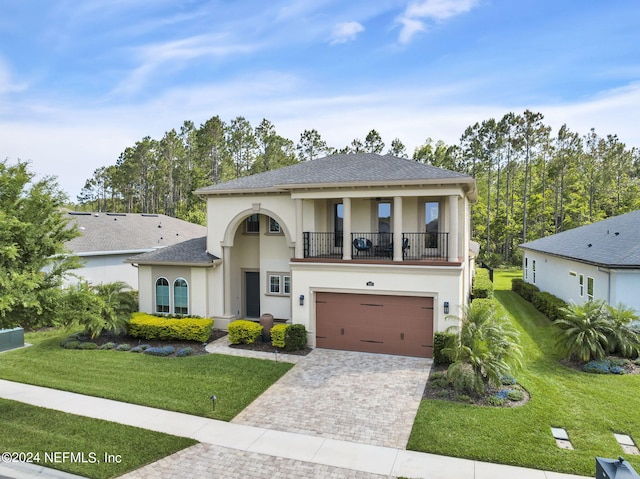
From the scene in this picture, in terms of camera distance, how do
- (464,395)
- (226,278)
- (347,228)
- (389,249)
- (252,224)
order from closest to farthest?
(464,395)
(347,228)
(389,249)
(226,278)
(252,224)

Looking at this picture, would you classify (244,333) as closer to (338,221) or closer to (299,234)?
(299,234)

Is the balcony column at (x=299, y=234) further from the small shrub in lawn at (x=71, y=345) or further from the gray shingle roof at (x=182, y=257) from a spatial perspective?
the small shrub in lawn at (x=71, y=345)

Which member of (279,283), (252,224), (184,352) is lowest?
(184,352)

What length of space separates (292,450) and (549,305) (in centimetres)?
1564

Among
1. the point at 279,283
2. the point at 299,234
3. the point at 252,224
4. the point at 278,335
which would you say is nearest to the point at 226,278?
the point at 279,283

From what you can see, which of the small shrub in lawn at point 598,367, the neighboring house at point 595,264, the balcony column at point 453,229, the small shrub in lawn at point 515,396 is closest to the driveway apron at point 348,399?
the small shrub in lawn at point 515,396

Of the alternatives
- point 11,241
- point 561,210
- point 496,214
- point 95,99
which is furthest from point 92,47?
point 561,210

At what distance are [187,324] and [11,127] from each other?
10313 millimetres

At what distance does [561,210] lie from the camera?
Answer: 47812 mm

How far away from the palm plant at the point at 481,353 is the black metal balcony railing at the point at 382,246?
3.92 metres

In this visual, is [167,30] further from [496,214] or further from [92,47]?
[496,214]

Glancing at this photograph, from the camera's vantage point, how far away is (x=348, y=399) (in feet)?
34.1

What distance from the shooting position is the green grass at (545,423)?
7.60 meters

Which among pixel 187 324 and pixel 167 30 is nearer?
pixel 167 30
